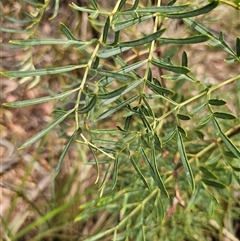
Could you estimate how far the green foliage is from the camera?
79 centimetres

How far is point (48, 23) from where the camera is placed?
104 inches

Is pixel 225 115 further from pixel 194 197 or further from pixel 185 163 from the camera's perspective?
pixel 194 197

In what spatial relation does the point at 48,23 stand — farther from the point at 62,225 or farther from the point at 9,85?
the point at 62,225

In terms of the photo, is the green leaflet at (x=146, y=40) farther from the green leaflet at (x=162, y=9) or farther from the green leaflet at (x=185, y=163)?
the green leaflet at (x=185, y=163)

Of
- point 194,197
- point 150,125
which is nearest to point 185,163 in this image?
point 150,125

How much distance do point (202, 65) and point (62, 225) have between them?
43.4 inches

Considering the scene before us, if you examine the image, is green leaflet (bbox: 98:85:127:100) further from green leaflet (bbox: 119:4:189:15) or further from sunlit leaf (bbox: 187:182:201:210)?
sunlit leaf (bbox: 187:182:201:210)

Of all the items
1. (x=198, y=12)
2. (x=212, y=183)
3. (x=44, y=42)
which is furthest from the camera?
(x=212, y=183)

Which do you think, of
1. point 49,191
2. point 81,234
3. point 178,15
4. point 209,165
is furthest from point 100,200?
point 49,191

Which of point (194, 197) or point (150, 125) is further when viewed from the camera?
point (194, 197)

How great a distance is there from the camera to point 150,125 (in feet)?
2.78

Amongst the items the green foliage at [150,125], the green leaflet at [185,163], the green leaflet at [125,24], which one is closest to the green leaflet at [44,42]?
the green foliage at [150,125]

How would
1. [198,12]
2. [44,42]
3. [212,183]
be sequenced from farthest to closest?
[212,183]
[44,42]
[198,12]

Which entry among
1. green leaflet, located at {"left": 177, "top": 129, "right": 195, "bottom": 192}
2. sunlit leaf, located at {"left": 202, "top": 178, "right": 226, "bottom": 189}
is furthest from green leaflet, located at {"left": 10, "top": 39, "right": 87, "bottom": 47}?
sunlit leaf, located at {"left": 202, "top": 178, "right": 226, "bottom": 189}
